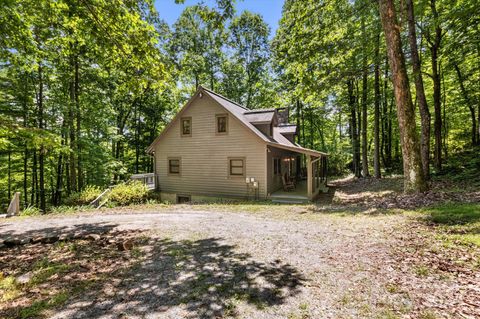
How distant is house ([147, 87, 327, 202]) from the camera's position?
12930mm

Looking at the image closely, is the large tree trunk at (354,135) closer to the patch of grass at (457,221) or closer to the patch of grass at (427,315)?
the patch of grass at (457,221)

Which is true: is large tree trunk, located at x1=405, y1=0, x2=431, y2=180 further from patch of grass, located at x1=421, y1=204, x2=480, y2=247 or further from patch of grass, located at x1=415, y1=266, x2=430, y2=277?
patch of grass, located at x1=415, y1=266, x2=430, y2=277

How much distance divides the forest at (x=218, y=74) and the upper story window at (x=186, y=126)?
4.09m

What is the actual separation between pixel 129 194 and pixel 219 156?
18.1 feet

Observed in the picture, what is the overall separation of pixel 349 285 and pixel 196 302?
2.21m

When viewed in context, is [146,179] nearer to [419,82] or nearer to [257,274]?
[257,274]

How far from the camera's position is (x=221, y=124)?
13883 mm

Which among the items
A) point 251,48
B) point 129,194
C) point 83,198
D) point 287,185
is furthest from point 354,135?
point 83,198

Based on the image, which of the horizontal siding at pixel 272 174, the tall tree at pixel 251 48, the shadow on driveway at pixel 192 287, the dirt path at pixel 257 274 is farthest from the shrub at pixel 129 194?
the tall tree at pixel 251 48

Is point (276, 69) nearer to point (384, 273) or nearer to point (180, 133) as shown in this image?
point (180, 133)

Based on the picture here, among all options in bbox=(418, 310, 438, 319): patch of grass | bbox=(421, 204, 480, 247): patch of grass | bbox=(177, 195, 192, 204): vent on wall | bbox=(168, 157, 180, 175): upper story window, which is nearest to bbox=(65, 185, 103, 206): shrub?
bbox=(168, 157, 180, 175): upper story window

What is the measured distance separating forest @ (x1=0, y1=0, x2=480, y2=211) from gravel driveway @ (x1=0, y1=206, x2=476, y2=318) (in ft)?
14.6

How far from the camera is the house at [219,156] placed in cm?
1293

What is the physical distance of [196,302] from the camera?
3100 millimetres
